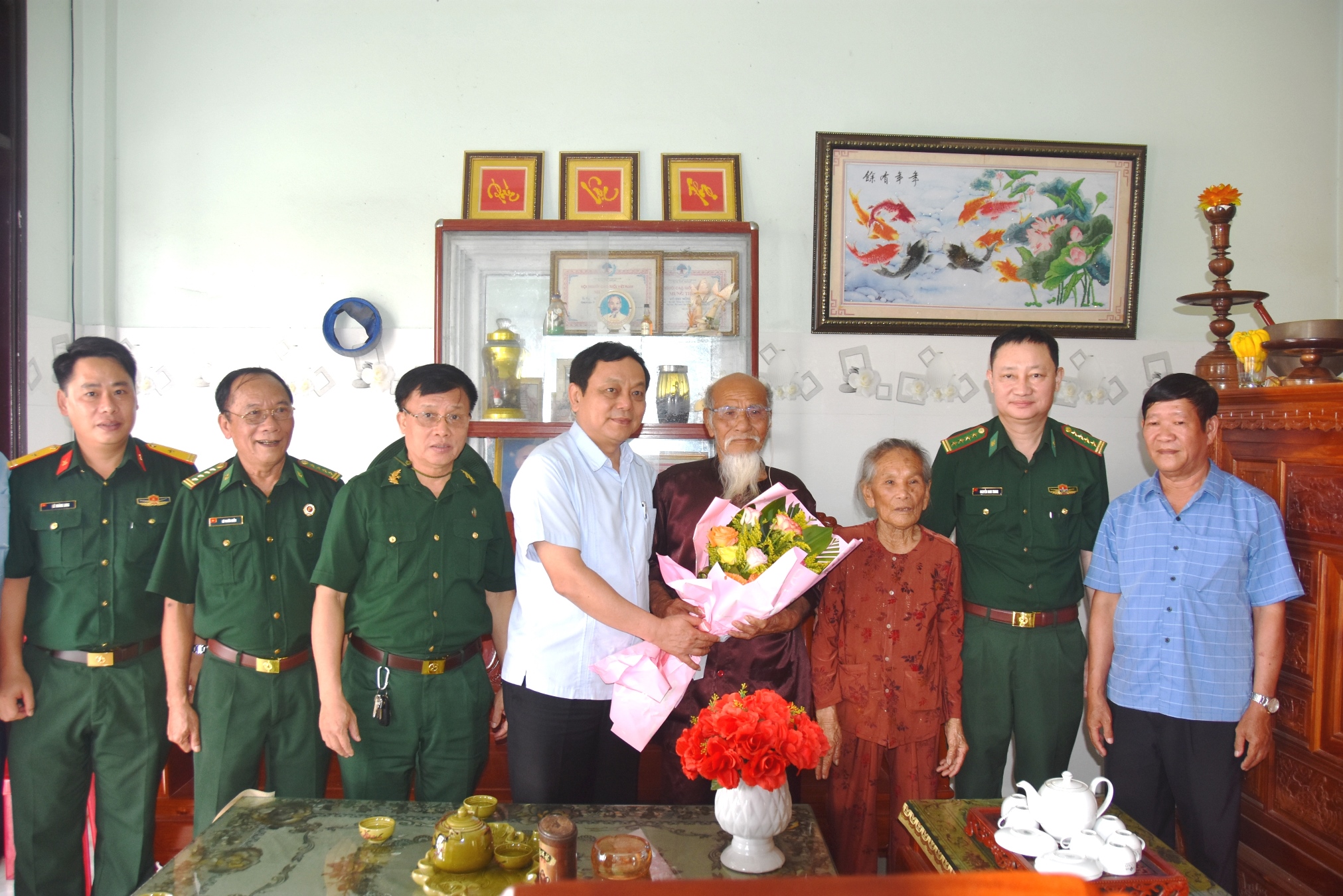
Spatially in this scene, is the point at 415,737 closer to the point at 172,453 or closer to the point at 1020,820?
the point at 172,453

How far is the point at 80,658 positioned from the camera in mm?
2215

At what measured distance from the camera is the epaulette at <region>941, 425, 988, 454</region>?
2553mm

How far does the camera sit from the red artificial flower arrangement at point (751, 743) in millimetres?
1525

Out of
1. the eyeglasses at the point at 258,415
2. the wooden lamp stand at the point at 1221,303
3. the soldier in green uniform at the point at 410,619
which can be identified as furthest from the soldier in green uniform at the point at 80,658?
the wooden lamp stand at the point at 1221,303

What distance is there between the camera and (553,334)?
3.46 m

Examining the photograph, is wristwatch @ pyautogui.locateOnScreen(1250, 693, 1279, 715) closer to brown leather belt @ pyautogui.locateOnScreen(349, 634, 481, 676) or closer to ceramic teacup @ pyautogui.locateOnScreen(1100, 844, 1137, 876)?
ceramic teacup @ pyautogui.locateOnScreen(1100, 844, 1137, 876)

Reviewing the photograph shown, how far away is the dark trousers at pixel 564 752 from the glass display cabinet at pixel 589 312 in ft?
4.99

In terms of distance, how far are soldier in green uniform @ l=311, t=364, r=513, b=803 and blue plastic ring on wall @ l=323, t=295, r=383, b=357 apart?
149 centimetres

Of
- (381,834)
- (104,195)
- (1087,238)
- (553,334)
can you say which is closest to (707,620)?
(381,834)

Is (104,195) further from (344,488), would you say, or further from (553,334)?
(344,488)

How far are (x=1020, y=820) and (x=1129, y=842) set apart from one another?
0.59ft

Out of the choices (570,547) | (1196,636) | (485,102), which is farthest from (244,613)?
(1196,636)

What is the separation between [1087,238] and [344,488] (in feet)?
10.5

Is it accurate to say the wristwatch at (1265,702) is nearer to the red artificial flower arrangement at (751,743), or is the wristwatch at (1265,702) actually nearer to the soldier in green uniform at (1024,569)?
the soldier in green uniform at (1024,569)
